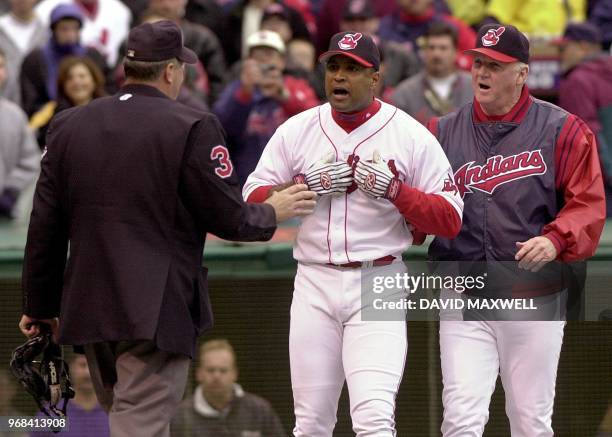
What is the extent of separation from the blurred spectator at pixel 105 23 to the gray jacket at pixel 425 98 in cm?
233

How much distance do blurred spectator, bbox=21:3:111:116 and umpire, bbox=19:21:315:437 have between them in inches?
169

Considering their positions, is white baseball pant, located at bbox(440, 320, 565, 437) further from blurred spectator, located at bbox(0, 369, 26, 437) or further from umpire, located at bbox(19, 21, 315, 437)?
blurred spectator, located at bbox(0, 369, 26, 437)

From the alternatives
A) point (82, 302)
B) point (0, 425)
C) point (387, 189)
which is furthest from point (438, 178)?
point (0, 425)

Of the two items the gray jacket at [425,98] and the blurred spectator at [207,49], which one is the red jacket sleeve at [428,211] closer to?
the gray jacket at [425,98]

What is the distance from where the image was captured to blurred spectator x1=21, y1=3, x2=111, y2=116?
9461 mm

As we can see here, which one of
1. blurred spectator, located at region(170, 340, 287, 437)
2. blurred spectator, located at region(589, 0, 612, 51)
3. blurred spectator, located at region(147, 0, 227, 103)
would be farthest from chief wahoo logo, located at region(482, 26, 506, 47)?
blurred spectator, located at region(589, 0, 612, 51)

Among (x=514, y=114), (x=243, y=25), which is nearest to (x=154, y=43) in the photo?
(x=514, y=114)

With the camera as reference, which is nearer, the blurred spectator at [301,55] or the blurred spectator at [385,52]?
the blurred spectator at [301,55]

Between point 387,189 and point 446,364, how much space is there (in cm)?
84

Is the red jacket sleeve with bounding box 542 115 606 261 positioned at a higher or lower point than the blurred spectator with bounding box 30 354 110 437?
higher

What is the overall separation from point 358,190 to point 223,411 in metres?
1.69

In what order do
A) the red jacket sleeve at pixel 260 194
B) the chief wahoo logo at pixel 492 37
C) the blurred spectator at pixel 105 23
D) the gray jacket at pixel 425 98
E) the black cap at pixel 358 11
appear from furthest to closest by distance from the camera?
the black cap at pixel 358 11 → the blurred spectator at pixel 105 23 → the gray jacket at pixel 425 98 → the chief wahoo logo at pixel 492 37 → the red jacket sleeve at pixel 260 194

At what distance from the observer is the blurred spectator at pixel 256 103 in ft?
28.7

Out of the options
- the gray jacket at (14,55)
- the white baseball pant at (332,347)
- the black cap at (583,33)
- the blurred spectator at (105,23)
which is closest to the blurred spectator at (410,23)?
the black cap at (583,33)
